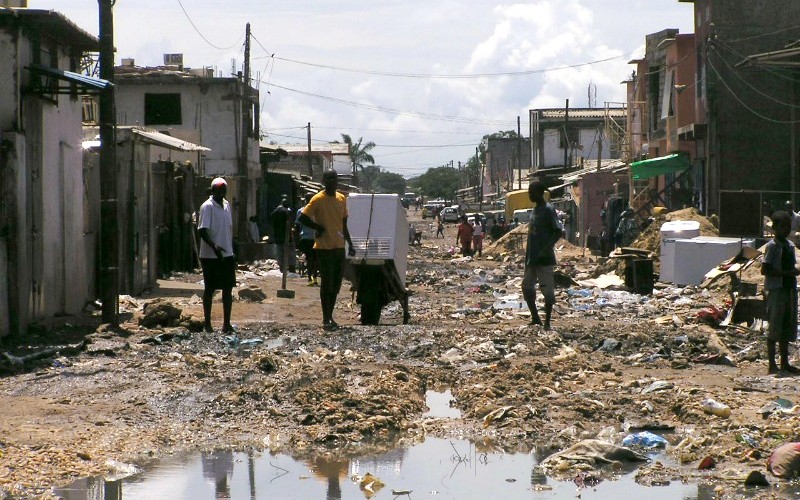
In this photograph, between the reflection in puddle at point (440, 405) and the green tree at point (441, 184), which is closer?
the reflection in puddle at point (440, 405)

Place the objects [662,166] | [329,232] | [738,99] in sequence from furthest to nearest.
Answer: [662,166] → [738,99] → [329,232]

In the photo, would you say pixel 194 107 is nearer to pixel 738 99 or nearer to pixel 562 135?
pixel 738 99

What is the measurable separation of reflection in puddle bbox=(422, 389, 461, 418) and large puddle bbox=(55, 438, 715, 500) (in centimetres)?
125

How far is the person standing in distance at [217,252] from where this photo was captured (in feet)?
40.4

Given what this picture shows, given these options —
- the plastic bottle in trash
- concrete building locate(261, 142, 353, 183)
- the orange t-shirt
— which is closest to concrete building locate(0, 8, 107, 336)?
the orange t-shirt

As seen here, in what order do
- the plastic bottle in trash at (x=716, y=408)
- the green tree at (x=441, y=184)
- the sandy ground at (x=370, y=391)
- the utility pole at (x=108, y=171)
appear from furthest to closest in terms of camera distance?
the green tree at (x=441, y=184) → the utility pole at (x=108, y=171) → the plastic bottle in trash at (x=716, y=408) → the sandy ground at (x=370, y=391)

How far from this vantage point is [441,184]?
17338cm

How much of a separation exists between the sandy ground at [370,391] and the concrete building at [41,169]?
551 millimetres

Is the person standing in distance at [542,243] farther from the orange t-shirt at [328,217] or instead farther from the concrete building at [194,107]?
the concrete building at [194,107]

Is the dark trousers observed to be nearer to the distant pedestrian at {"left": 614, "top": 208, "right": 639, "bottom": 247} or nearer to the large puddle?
the large puddle

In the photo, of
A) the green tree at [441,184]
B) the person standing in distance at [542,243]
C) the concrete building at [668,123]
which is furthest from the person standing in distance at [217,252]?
the green tree at [441,184]

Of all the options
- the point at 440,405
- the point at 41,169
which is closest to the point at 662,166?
the point at 41,169

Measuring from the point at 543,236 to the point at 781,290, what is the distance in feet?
11.4

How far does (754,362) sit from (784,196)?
23.1 m
